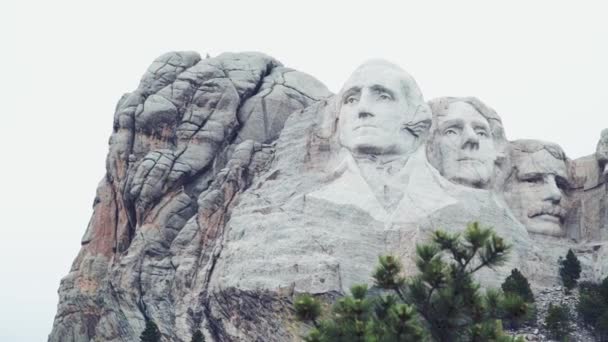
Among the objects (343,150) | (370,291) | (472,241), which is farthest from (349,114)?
(472,241)

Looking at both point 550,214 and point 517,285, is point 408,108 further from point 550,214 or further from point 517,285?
point 517,285

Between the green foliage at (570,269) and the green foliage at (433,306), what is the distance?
804cm

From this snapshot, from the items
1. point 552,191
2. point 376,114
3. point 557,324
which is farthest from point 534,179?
point 557,324

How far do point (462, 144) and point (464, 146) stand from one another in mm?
65

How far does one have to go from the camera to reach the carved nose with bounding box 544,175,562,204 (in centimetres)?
3145

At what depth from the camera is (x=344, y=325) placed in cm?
2011

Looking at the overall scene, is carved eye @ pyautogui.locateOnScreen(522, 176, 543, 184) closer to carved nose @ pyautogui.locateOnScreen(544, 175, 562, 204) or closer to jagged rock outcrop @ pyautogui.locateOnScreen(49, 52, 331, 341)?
carved nose @ pyautogui.locateOnScreen(544, 175, 562, 204)

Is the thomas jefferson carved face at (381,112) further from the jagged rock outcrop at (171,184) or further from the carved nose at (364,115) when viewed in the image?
the jagged rock outcrop at (171,184)

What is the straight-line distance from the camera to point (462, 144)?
30516 mm

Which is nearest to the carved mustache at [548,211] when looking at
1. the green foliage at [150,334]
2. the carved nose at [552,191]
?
the carved nose at [552,191]

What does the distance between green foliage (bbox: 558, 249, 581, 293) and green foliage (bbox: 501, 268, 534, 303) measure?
173 cm

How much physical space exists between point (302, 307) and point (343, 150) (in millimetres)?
9322

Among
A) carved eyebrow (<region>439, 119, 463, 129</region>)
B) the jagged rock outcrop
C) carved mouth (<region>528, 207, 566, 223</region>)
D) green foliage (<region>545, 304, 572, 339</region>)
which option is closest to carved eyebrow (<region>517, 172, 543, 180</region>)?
carved mouth (<region>528, 207, 566, 223</region>)

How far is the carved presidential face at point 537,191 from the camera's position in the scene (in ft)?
103
